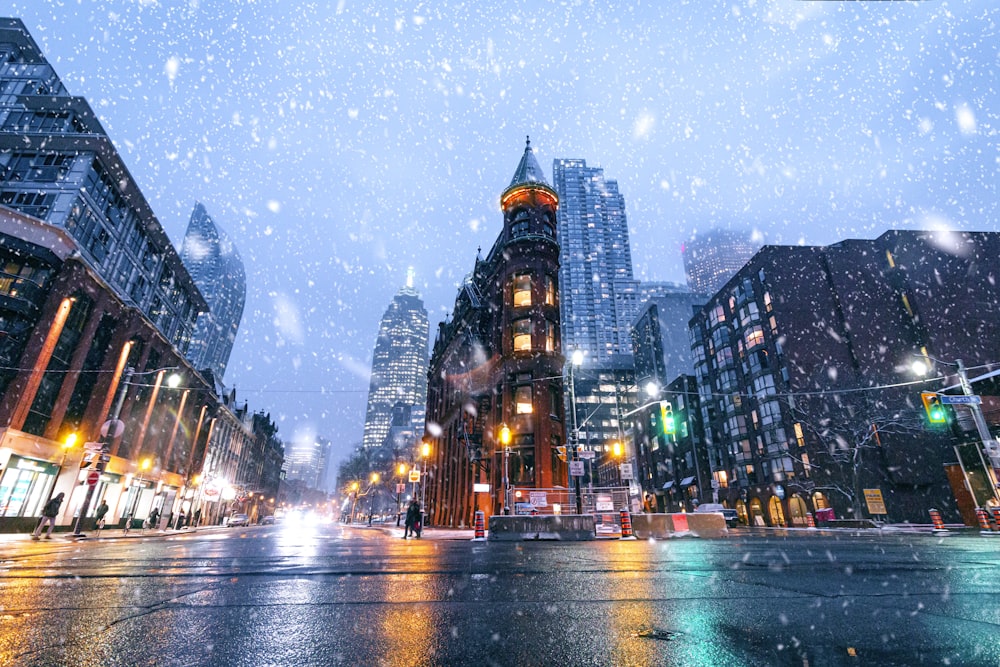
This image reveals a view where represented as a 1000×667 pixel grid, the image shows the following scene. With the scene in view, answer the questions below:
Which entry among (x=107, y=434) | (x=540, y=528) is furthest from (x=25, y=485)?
(x=540, y=528)

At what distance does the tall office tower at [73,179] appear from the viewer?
36.4 meters

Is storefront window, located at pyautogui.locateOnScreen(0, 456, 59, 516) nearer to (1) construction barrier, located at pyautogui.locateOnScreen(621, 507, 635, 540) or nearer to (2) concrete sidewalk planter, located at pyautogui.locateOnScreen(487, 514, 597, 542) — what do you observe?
(2) concrete sidewalk planter, located at pyautogui.locateOnScreen(487, 514, 597, 542)

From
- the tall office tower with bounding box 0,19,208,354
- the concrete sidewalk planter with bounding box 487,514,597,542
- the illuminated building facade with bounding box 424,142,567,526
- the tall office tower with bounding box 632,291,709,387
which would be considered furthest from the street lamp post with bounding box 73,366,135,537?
the tall office tower with bounding box 632,291,709,387

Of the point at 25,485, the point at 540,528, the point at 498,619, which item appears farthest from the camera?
the point at 25,485

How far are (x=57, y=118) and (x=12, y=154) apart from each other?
208 inches

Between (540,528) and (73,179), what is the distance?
147 feet

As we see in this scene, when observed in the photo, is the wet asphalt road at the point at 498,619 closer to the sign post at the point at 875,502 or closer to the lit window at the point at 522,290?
the lit window at the point at 522,290

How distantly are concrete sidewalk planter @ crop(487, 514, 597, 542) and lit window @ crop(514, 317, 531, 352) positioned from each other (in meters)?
18.5

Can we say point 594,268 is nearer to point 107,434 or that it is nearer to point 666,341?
point 666,341

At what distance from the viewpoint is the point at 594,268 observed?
17225cm

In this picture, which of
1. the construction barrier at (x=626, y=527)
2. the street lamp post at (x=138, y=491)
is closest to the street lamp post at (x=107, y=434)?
the street lamp post at (x=138, y=491)

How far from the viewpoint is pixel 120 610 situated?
12.2 ft

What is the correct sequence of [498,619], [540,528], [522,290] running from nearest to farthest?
[498,619], [540,528], [522,290]

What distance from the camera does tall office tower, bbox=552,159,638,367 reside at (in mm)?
164000
